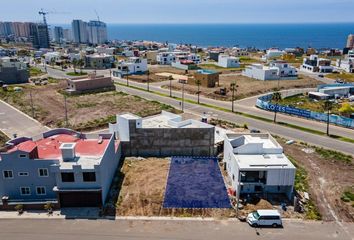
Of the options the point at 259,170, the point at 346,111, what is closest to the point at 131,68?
the point at 346,111

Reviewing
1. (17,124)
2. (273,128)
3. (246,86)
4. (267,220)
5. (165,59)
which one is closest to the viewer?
(267,220)

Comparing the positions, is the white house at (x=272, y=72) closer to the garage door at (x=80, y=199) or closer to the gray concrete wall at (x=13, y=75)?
Result: the gray concrete wall at (x=13, y=75)

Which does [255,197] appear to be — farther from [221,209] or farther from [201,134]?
[201,134]

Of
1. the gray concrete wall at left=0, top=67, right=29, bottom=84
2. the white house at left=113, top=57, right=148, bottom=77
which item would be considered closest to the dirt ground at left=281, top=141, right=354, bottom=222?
the white house at left=113, top=57, right=148, bottom=77

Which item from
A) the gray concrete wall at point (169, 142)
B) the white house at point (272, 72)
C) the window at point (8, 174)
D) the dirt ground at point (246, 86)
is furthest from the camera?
the white house at point (272, 72)

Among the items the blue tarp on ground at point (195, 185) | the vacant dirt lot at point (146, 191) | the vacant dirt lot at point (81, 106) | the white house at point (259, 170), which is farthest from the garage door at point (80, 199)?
the vacant dirt lot at point (81, 106)

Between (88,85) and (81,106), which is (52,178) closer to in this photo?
(81,106)
